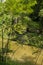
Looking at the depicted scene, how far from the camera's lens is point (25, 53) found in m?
8.07

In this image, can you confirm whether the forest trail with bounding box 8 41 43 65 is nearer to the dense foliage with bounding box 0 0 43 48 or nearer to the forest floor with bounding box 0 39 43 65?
the forest floor with bounding box 0 39 43 65

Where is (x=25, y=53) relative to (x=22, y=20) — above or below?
below

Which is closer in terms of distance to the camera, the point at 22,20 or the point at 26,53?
the point at 22,20

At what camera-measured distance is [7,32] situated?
717cm

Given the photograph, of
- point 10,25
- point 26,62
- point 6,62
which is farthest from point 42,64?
point 10,25

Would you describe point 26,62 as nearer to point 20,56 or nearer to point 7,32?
point 20,56

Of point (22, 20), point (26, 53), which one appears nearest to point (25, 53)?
point (26, 53)

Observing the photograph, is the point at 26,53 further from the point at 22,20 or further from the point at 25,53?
the point at 22,20

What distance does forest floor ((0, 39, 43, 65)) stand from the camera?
751 cm

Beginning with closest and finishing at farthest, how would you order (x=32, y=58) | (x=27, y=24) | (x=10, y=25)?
1. (x=10, y=25)
2. (x=32, y=58)
3. (x=27, y=24)

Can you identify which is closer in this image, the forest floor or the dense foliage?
the dense foliage

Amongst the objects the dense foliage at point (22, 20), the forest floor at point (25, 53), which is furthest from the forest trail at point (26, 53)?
the dense foliage at point (22, 20)

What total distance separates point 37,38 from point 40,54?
2.38 feet

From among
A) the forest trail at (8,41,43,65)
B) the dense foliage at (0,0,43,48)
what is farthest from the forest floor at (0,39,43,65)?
the dense foliage at (0,0,43,48)
